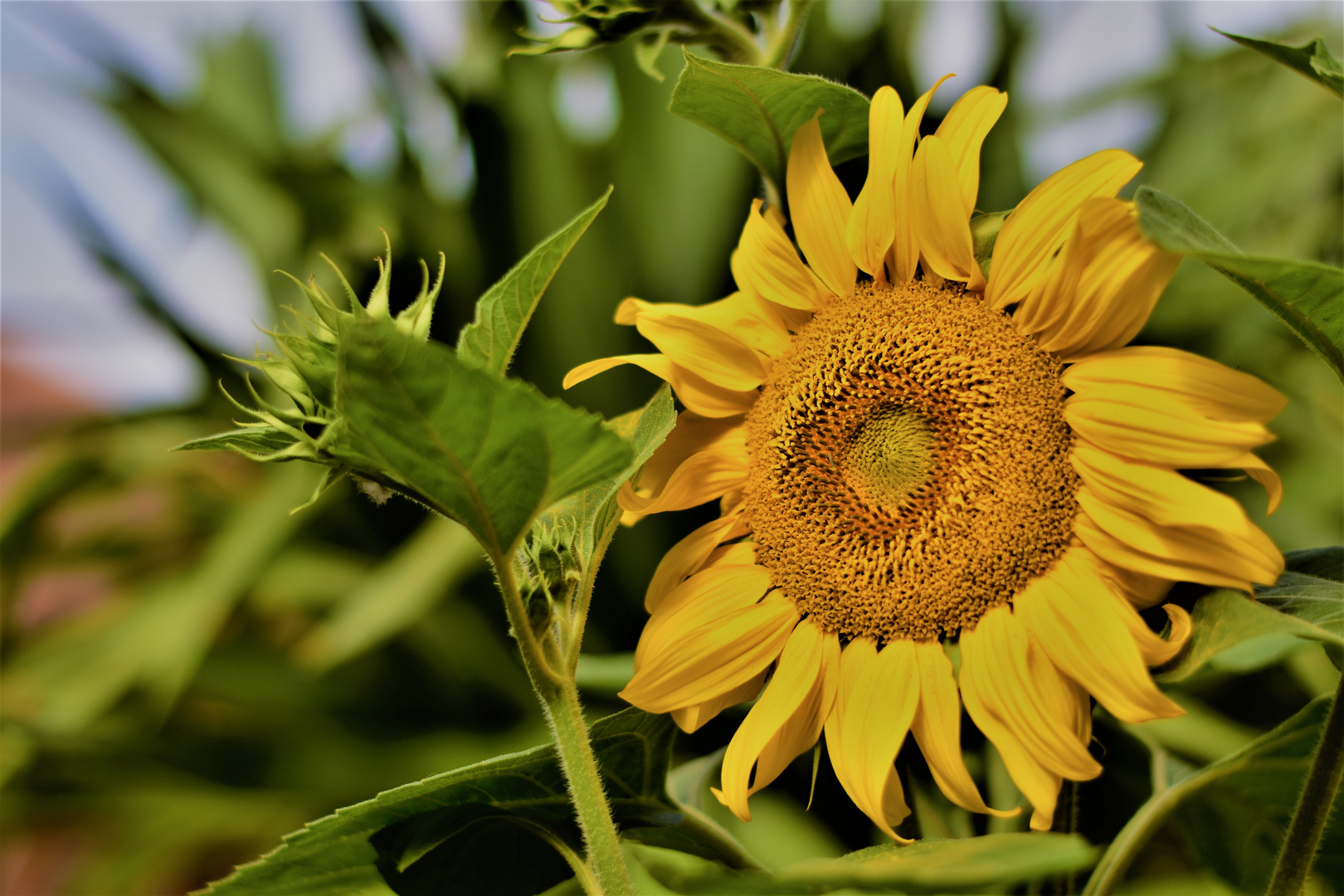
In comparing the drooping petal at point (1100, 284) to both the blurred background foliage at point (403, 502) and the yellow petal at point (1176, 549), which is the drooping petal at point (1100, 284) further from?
the blurred background foliage at point (403, 502)

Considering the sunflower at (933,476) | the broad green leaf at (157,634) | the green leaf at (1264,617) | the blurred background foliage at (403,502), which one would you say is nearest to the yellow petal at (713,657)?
the sunflower at (933,476)

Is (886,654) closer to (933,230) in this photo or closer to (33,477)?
(933,230)

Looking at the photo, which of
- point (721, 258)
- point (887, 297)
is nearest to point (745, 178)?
point (721, 258)

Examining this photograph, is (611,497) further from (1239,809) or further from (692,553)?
(1239,809)

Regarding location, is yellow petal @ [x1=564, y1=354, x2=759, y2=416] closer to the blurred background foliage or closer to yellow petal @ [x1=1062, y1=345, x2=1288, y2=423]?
yellow petal @ [x1=1062, y1=345, x2=1288, y2=423]

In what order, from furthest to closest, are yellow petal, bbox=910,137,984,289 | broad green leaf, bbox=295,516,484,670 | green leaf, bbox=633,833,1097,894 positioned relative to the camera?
broad green leaf, bbox=295,516,484,670 → yellow petal, bbox=910,137,984,289 → green leaf, bbox=633,833,1097,894

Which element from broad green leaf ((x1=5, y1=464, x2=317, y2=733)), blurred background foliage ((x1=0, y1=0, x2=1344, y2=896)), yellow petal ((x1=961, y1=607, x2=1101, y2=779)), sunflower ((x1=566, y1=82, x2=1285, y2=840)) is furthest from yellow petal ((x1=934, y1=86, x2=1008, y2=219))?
broad green leaf ((x1=5, y1=464, x2=317, y2=733))
